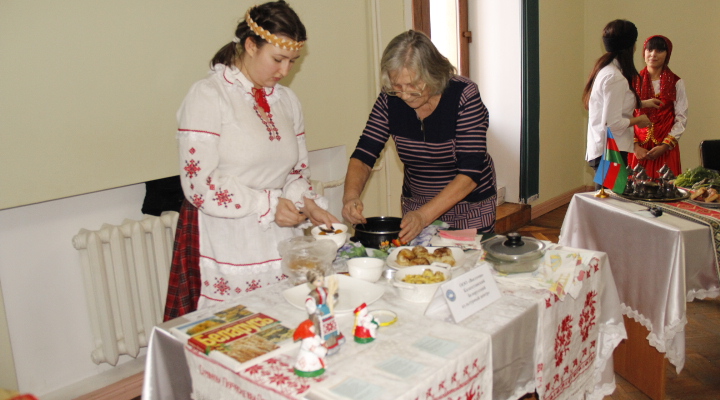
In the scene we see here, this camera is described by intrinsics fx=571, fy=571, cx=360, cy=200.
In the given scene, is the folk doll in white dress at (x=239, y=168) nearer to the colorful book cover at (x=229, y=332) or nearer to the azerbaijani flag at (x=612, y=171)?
the colorful book cover at (x=229, y=332)

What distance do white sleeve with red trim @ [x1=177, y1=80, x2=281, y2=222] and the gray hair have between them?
1.94 ft

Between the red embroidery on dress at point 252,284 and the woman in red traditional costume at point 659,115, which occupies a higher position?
the woman in red traditional costume at point 659,115

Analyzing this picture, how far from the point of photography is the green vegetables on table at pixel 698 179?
2.61 m

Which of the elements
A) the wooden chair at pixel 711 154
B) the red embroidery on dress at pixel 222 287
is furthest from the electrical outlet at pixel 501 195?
the red embroidery on dress at pixel 222 287

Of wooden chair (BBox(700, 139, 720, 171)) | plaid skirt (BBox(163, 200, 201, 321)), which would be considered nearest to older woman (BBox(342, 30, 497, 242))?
plaid skirt (BBox(163, 200, 201, 321))

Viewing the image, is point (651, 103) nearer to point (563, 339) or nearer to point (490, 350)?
point (563, 339)

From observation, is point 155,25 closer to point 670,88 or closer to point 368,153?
point 368,153

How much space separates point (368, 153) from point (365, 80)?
1.12 metres

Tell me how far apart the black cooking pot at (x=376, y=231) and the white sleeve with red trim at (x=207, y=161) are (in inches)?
13.9

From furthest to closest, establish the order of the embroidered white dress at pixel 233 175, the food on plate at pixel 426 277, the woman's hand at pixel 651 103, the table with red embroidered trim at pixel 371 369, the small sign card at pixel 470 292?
the woman's hand at pixel 651 103, the embroidered white dress at pixel 233 175, the food on plate at pixel 426 277, the small sign card at pixel 470 292, the table with red embroidered trim at pixel 371 369

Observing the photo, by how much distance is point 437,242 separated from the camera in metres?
1.83

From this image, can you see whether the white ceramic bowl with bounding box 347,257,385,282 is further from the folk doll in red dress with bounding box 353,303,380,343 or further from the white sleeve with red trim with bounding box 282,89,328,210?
the white sleeve with red trim with bounding box 282,89,328,210

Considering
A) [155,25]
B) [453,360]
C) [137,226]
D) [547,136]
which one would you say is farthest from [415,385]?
[547,136]

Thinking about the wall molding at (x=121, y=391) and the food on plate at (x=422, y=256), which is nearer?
the food on plate at (x=422, y=256)
